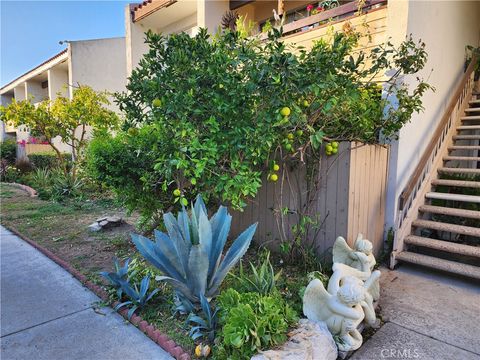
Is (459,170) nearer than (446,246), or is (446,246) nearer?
(446,246)

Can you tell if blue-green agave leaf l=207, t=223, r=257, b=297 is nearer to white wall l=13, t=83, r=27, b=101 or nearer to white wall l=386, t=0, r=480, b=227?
white wall l=386, t=0, r=480, b=227

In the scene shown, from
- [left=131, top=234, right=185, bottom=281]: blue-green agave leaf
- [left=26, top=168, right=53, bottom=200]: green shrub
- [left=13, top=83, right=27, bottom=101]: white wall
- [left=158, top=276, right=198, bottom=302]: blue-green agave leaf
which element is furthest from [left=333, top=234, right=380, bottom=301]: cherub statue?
[left=13, top=83, right=27, bottom=101]: white wall

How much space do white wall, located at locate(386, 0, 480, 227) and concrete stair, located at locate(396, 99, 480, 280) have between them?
45 cm

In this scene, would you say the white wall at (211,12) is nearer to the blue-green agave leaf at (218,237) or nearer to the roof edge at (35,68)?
the blue-green agave leaf at (218,237)

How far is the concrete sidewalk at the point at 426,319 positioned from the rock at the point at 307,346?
0.94 ft

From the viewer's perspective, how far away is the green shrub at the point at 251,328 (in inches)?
86.5

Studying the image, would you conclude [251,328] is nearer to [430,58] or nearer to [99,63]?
[430,58]

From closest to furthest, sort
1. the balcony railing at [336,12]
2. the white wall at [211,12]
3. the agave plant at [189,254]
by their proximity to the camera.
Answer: the agave plant at [189,254] → the balcony railing at [336,12] → the white wall at [211,12]

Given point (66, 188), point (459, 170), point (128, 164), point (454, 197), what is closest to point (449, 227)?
point (454, 197)

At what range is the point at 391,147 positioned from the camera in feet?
14.5

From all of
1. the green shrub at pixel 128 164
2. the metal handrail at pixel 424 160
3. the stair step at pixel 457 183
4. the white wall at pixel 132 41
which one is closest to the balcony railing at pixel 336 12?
the metal handrail at pixel 424 160

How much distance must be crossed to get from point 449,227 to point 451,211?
0.99 ft

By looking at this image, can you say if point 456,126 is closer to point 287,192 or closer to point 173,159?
point 287,192

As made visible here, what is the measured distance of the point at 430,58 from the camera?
4.91 metres
